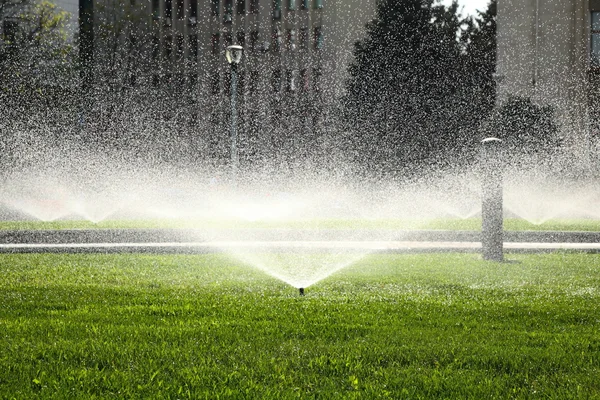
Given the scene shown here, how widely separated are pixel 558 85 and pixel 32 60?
80.4 feet

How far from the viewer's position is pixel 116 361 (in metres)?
4.52

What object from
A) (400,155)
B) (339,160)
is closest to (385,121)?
(400,155)

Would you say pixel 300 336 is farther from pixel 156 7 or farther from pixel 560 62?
pixel 156 7

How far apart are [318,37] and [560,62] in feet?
72.4

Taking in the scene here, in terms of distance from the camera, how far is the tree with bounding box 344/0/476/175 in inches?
1254

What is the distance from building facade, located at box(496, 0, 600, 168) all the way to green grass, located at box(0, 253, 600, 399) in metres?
28.6

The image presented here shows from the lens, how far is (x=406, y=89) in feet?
105

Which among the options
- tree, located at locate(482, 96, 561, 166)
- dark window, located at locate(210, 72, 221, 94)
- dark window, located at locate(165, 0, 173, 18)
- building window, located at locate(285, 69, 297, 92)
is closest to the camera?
tree, located at locate(482, 96, 561, 166)

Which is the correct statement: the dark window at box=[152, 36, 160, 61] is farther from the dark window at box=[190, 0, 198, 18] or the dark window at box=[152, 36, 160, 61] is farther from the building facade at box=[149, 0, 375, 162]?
the dark window at box=[190, 0, 198, 18]

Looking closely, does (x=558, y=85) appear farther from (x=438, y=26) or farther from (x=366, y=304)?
(x=366, y=304)

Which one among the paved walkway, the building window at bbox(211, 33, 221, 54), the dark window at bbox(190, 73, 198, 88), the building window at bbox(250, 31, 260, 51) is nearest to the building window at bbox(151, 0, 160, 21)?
the building window at bbox(211, 33, 221, 54)

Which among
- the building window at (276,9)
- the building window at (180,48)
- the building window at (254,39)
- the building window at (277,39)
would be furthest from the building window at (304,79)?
the building window at (180,48)

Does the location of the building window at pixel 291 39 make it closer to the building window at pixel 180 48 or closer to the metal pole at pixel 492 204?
the building window at pixel 180 48

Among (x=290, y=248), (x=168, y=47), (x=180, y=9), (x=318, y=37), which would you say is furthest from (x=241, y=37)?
(x=290, y=248)
